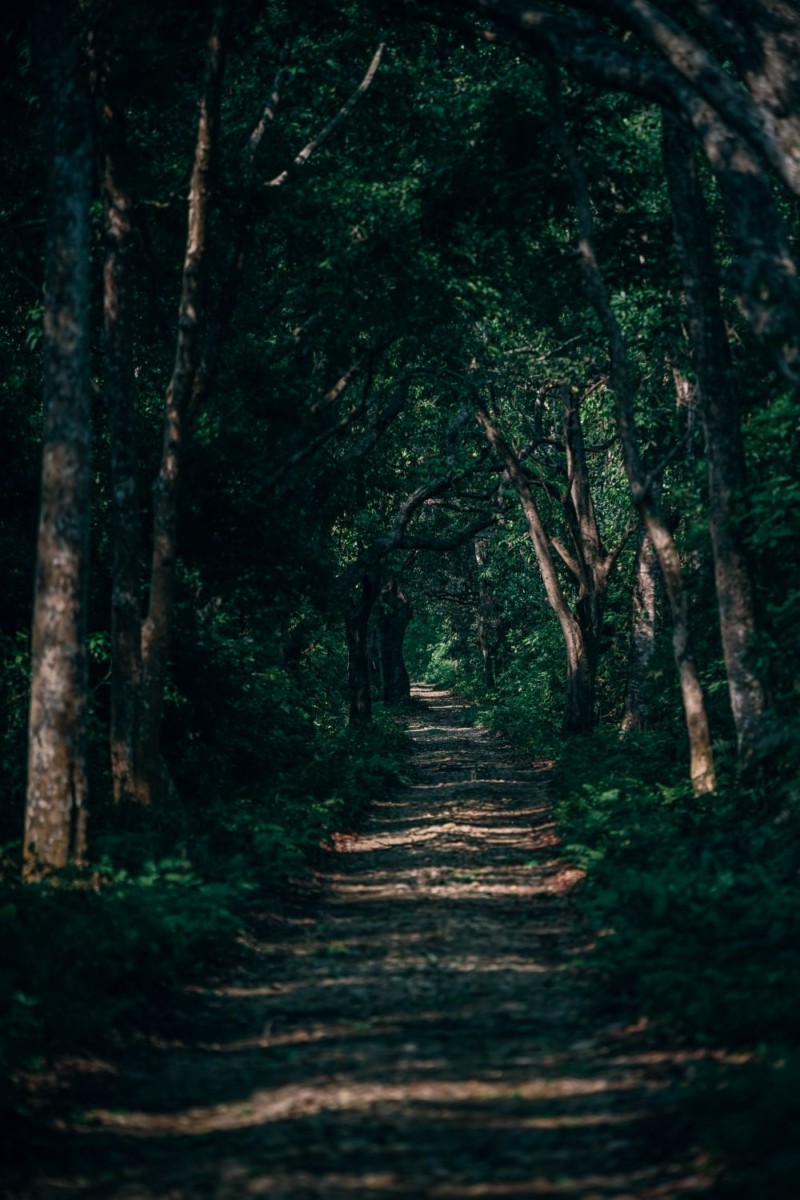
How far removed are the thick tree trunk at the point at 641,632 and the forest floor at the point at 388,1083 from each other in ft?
48.1

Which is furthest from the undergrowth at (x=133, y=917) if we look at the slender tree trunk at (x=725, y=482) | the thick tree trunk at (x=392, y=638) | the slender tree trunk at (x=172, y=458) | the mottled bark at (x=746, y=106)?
the thick tree trunk at (x=392, y=638)

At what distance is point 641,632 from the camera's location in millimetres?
26516

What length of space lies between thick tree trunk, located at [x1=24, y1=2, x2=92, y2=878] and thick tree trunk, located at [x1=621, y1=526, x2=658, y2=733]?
16.4 m

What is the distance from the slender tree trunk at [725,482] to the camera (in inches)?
589

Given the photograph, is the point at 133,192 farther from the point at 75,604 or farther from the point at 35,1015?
the point at 35,1015

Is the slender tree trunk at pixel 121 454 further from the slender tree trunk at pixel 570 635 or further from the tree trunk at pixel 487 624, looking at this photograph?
the tree trunk at pixel 487 624

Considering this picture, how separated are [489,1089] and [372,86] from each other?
53.1ft

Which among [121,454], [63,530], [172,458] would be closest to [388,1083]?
[63,530]

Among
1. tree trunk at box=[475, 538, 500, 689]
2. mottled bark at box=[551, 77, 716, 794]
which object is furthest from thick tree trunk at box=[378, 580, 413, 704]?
mottled bark at box=[551, 77, 716, 794]

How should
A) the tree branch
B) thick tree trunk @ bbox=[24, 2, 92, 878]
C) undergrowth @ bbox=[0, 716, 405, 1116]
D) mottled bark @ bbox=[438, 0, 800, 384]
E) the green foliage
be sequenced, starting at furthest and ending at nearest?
1. the tree branch
2. thick tree trunk @ bbox=[24, 2, 92, 878]
3. mottled bark @ bbox=[438, 0, 800, 384]
4. undergrowth @ bbox=[0, 716, 405, 1116]
5. the green foliage

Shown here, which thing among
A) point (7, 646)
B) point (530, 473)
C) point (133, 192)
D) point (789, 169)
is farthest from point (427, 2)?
point (530, 473)

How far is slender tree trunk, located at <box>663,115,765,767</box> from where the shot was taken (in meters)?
15.0

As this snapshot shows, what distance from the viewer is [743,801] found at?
14258 millimetres

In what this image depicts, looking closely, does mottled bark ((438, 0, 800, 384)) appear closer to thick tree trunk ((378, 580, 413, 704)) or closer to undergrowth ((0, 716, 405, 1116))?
undergrowth ((0, 716, 405, 1116))
